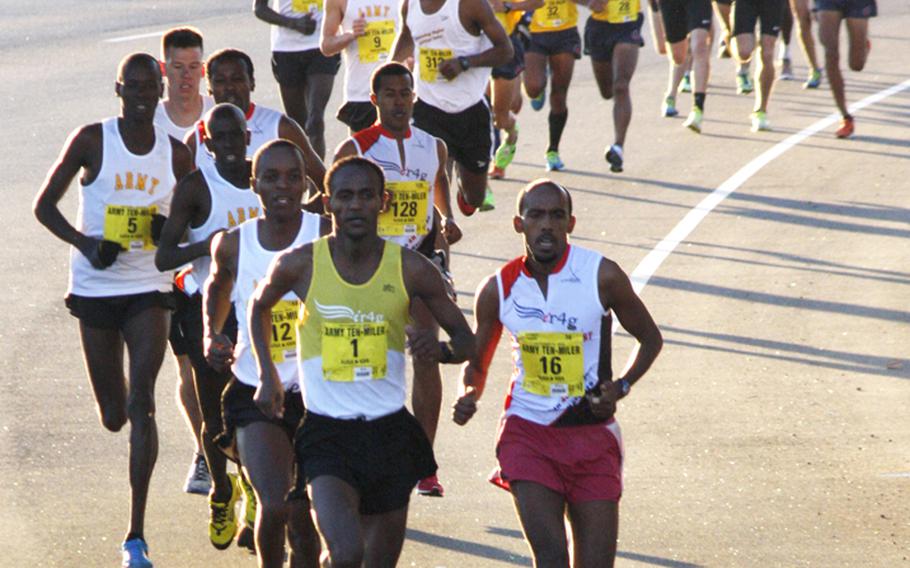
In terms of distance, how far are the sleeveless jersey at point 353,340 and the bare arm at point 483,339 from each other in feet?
1.07

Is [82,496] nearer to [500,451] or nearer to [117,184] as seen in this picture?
[117,184]

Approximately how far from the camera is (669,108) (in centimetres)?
2005

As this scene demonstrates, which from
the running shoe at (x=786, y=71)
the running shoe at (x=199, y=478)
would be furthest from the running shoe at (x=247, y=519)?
the running shoe at (x=786, y=71)

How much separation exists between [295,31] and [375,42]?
59.1 inches

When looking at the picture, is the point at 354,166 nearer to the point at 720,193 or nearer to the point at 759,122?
the point at 720,193

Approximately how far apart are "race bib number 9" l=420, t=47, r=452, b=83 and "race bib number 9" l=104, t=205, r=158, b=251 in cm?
360

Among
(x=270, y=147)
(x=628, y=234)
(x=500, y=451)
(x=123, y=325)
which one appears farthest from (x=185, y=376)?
(x=628, y=234)

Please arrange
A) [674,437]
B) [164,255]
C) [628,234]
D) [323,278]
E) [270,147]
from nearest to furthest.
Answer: [323,278]
[270,147]
[164,255]
[674,437]
[628,234]

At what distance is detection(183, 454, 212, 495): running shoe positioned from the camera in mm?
9375

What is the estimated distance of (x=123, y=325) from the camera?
889cm

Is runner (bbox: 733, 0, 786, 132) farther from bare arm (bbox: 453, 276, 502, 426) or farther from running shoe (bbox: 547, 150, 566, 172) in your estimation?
bare arm (bbox: 453, 276, 502, 426)

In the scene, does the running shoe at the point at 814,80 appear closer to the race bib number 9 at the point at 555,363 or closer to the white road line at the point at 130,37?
the white road line at the point at 130,37

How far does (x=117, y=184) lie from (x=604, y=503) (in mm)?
3027

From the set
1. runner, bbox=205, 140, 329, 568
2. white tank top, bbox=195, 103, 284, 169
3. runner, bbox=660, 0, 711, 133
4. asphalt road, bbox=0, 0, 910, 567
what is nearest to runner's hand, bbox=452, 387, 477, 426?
runner, bbox=205, 140, 329, 568
